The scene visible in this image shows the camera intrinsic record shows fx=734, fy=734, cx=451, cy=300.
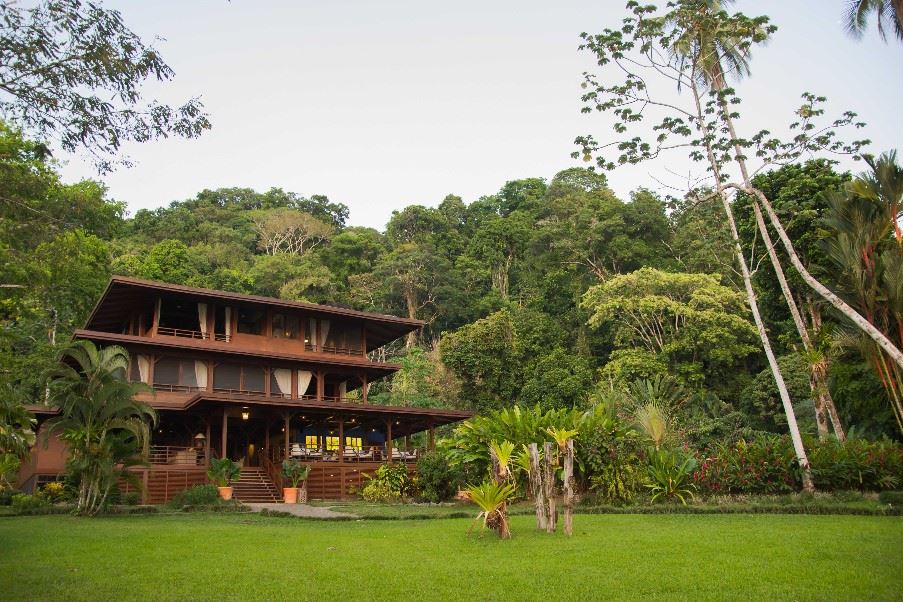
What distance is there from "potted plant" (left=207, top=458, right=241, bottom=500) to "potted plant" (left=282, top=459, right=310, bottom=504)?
1557 mm

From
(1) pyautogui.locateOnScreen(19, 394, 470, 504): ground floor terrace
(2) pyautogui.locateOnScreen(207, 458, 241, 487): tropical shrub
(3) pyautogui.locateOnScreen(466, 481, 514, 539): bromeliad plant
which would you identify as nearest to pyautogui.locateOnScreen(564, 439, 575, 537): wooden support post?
(3) pyautogui.locateOnScreen(466, 481, 514, 539): bromeliad plant

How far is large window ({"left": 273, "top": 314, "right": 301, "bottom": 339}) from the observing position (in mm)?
29328

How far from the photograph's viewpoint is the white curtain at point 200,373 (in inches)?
1066

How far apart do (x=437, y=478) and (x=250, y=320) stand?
12.5 m

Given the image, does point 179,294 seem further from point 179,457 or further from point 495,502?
point 495,502

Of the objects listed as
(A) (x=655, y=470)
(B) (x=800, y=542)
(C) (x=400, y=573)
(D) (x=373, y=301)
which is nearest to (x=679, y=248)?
(D) (x=373, y=301)

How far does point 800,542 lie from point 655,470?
7562 millimetres

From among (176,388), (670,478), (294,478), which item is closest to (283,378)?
(176,388)

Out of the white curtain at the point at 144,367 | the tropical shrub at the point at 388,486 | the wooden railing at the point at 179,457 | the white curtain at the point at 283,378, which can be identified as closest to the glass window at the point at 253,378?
the white curtain at the point at 283,378

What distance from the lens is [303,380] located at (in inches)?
1153

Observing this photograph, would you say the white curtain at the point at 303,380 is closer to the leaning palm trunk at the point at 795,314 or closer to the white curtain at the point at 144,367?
the white curtain at the point at 144,367

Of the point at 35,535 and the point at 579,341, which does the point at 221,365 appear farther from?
the point at 579,341

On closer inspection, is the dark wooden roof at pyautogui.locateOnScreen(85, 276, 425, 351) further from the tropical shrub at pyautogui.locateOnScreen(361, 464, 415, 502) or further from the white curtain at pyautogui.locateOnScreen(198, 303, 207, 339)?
the tropical shrub at pyautogui.locateOnScreen(361, 464, 415, 502)

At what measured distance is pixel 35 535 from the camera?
11836mm
